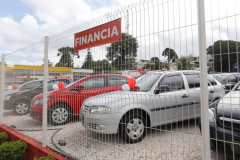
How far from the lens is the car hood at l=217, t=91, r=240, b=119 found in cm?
158

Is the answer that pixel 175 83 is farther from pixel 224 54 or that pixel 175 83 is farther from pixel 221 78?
pixel 224 54

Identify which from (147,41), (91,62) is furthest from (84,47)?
(147,41)

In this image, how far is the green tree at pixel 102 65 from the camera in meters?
2.64

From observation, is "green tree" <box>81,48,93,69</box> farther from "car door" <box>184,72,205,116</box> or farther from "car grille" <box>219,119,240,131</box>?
"car grille" <box>219,119,240,131</box>

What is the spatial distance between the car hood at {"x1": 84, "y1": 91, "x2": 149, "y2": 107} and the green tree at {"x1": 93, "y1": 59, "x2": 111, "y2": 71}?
41cm

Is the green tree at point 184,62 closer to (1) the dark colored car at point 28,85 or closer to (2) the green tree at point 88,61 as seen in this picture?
(2) the green tree at point 88,61

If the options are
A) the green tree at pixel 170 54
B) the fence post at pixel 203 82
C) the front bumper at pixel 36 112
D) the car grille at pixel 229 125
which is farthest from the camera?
the front bumper at pixel 36 112

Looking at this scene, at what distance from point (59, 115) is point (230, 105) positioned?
322cm

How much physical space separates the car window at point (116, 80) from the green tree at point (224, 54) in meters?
1.14

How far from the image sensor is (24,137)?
13.6 feet

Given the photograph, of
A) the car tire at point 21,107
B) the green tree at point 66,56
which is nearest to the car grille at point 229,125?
the green tree at point 66,56

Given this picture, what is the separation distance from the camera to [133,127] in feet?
8.20

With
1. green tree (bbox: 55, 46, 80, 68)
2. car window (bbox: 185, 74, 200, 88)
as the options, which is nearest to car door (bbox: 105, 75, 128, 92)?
car window (bbox: 185, 74, 200, 88)

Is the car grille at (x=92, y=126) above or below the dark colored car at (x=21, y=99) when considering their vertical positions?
below
